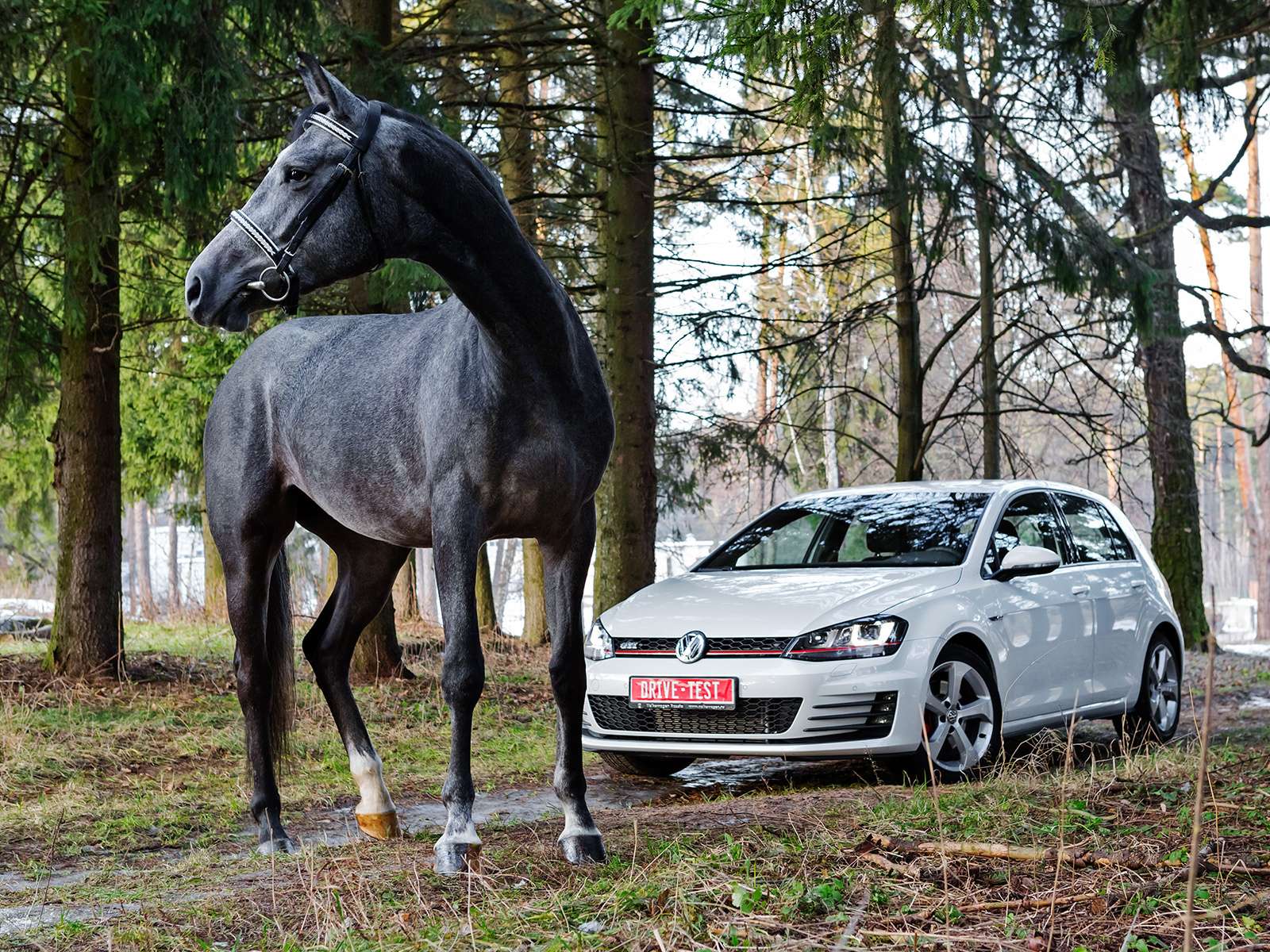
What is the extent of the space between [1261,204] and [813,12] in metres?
28.7

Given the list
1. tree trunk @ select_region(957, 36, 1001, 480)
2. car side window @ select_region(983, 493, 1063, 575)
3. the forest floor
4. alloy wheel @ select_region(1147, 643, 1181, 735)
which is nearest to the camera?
the forest floor

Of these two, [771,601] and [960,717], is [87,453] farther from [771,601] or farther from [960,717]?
[960,717]

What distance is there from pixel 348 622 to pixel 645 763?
246cm

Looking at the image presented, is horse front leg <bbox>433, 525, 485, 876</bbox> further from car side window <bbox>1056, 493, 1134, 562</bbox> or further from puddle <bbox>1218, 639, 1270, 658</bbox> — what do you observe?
puddle <bbox>1218, 639, 1270, 658</bbox>

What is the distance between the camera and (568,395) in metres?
4.31

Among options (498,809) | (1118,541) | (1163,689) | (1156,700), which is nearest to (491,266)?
(498,809)

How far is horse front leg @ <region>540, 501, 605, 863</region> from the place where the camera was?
14.5 ft

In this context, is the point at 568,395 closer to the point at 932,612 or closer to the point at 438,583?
the point at 438,583

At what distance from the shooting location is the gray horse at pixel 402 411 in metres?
3.84

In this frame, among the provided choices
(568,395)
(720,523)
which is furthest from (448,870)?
(720,523)

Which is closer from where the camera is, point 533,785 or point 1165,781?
point 1165,781

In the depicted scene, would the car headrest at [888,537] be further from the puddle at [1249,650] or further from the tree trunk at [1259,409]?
the tree trunk at [1259,409]

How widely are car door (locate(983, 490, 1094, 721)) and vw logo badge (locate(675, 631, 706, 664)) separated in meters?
1.82

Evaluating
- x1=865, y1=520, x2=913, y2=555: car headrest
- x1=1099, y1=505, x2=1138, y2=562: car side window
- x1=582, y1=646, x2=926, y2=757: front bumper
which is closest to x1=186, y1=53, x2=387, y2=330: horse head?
x1=582, y1=646, x2=926, y2=757: front bumper
